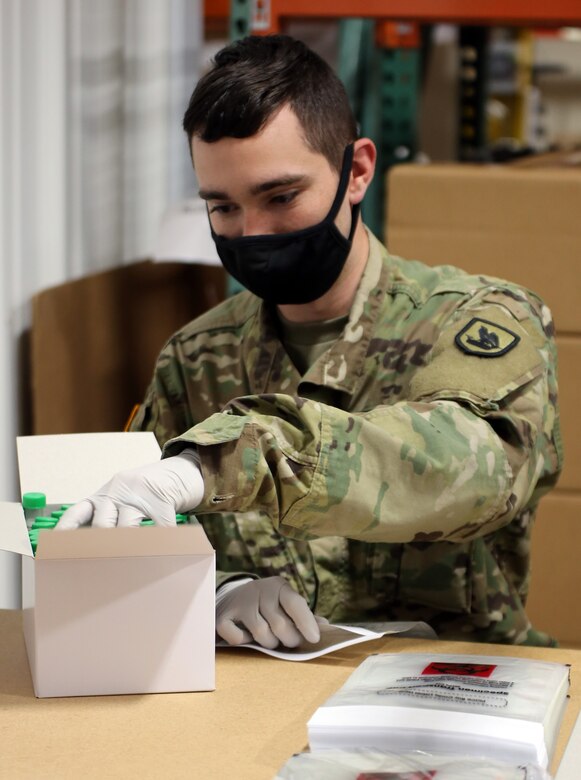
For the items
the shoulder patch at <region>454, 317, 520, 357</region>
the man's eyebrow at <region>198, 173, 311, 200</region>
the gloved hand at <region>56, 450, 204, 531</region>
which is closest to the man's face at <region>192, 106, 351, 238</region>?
the man's eyebrow at <region>198, 173, 311, 200</region>

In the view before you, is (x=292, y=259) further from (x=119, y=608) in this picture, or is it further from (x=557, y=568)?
(x=557, y=568)

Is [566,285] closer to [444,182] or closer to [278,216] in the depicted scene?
[444,182]

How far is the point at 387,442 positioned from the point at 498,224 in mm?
936

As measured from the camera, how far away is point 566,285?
6.33ft

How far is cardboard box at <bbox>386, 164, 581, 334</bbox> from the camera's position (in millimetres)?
1928

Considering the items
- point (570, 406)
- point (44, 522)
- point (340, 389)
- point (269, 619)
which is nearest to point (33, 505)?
point (44, 522)

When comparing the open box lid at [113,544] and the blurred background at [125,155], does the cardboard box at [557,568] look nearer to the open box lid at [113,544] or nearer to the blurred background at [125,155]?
the blurred background at [125,155]

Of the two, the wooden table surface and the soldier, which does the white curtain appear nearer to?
the soldier

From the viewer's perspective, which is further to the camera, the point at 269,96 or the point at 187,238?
the point at 187,238

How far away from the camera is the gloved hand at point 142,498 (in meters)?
1.02

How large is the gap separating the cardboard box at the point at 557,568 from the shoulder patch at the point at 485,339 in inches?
26.3

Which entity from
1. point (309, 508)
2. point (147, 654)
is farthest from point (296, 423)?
point (147, 654)

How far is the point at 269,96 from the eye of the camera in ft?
4.69

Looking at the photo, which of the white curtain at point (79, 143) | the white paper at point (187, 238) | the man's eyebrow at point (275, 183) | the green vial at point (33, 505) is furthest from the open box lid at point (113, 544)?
the white paper at point (187, 238)
